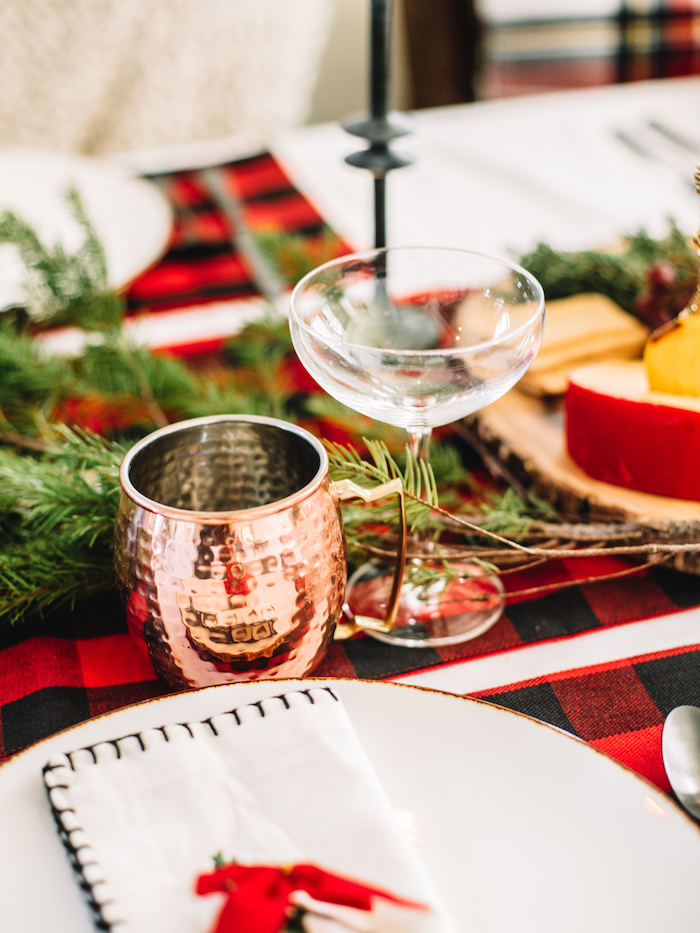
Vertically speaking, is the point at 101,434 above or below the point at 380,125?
below

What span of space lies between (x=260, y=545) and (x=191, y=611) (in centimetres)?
4

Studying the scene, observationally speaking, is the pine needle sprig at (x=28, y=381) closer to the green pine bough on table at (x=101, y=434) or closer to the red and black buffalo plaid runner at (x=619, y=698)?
the green pine bough on table at (x=101, y=434)

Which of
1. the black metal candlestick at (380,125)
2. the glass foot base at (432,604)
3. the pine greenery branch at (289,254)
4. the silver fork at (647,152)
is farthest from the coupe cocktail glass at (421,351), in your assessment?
the silver fork at (647,152)

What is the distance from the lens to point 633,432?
0.51 m

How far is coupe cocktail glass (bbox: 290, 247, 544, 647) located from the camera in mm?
422

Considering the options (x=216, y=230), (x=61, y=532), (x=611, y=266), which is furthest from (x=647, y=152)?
(x=61, y=532)

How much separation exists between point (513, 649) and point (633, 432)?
16 cm

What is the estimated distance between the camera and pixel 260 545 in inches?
13.8

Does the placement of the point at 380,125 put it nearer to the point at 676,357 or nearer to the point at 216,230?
the point at 676,357

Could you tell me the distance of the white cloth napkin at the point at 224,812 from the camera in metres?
0.26

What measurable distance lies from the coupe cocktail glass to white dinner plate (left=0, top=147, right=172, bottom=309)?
36 centimetres

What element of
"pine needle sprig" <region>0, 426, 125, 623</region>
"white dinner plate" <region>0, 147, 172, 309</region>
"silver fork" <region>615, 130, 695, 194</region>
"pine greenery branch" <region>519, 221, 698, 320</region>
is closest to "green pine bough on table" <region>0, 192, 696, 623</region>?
"pine needle sprig" <region>0, 426, 125, 623</region>

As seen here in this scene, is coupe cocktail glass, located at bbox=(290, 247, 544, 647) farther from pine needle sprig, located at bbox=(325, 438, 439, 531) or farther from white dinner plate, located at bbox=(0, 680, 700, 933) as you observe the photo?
white dinner plate, located at bbox=(0, 680, 700, 933)

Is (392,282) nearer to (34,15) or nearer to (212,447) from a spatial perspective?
(212,447)
